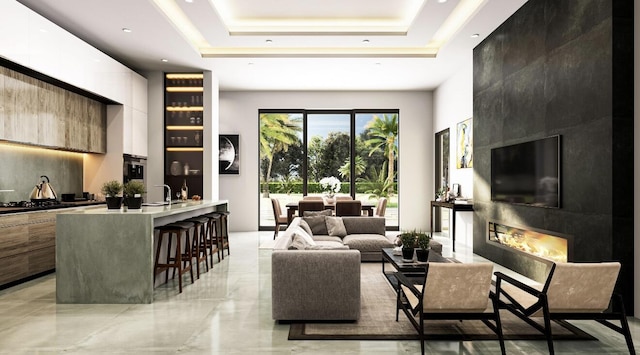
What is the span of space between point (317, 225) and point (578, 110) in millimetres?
4193

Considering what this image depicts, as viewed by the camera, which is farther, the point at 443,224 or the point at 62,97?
the point at 443,224

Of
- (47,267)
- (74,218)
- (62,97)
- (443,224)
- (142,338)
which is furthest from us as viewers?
(443,224)

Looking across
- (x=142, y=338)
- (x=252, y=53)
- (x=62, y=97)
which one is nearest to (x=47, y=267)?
(x=62, y=97)

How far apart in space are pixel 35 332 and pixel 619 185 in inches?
205

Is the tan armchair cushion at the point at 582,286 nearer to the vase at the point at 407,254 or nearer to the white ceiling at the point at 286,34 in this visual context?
the vase at the point at 407,254

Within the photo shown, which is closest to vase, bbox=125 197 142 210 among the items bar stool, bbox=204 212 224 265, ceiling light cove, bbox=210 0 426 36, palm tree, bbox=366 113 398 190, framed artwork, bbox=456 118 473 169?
bar stool, bbox=204 212 224 265

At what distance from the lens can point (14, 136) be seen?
5168 millimetres

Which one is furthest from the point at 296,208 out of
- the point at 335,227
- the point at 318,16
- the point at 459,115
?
the point at 318,16

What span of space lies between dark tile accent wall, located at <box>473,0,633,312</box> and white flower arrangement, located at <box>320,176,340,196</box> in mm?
4588

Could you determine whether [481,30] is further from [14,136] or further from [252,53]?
[14,136]

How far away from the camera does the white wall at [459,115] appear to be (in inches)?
316

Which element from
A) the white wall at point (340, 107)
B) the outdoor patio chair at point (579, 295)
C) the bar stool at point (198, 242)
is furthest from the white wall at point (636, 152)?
the white wall at point (340, 107)

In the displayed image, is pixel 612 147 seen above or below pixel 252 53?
below

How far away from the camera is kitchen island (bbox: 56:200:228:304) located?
14.4 feet
